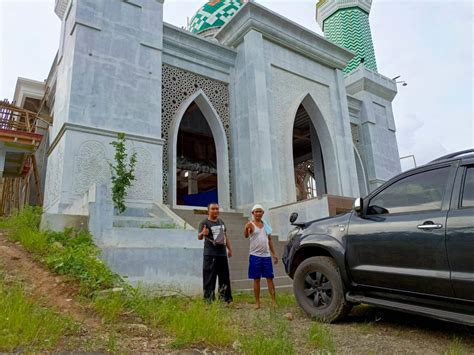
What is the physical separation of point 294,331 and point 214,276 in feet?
5.27

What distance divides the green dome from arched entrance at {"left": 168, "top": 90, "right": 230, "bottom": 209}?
453 cm

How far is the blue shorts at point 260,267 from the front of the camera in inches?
177

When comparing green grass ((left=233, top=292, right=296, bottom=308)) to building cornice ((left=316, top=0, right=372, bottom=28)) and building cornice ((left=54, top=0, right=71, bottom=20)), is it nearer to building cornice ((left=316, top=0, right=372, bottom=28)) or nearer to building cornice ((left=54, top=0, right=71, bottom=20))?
building cornice ((left=54, top=0, right=71, bottom=20))

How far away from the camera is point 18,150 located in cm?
1050

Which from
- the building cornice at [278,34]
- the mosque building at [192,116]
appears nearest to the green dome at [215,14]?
the mosque building at [192,116]

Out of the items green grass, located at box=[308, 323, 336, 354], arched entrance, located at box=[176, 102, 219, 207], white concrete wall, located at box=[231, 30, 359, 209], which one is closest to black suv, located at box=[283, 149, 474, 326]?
green grass, located at box=[308, 323, 336, 354]

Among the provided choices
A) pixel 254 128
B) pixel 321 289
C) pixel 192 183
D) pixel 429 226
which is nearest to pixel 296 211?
pixel 254 128

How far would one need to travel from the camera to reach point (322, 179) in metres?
14.7

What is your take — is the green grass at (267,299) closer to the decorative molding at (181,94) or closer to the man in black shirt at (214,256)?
the man in black shirt at (214,256)

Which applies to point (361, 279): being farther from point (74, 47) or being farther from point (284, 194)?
point (74, 47)

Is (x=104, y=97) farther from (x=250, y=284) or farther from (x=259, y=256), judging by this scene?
(x=259, y=256)

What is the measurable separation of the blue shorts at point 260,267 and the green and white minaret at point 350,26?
49.8 feet

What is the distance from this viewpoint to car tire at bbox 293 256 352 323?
3438 millimetres

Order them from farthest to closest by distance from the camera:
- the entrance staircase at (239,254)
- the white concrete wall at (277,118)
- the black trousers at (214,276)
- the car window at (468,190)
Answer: the white concrete wall at (277,118) → the entrance staircase at (239,254) → the black trousers at (214,276) → the car window at (468,190)
